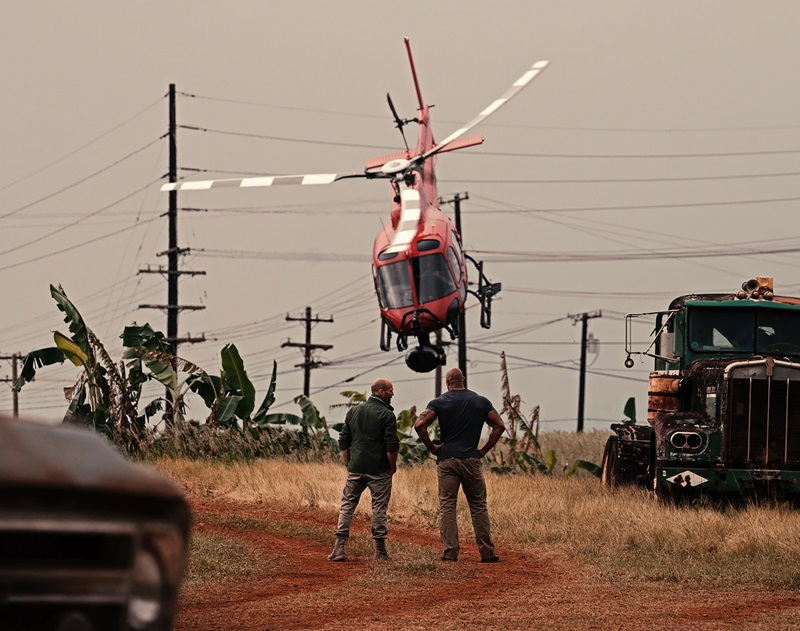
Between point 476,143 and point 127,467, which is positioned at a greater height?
point 476,143

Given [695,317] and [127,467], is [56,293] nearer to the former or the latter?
[695,317]

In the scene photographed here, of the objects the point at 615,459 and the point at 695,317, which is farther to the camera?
the point at 615,459

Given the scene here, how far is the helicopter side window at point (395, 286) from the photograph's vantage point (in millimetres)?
28609

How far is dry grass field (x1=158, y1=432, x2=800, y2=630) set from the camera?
9.97 m

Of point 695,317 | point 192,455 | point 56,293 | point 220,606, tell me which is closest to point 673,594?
point 220,606

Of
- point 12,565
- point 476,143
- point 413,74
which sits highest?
point 413,74

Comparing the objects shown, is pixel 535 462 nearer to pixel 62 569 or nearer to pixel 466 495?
pixel 466 495

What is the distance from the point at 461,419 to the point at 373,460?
1.04 metres

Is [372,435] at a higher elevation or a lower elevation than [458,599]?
higher

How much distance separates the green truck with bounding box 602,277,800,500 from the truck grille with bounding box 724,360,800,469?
0.04 feet

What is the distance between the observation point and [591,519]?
16766 millimetres

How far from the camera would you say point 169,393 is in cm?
3019

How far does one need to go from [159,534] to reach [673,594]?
9.39 meters

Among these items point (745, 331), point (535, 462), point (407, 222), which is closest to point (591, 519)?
point (745, 331)
